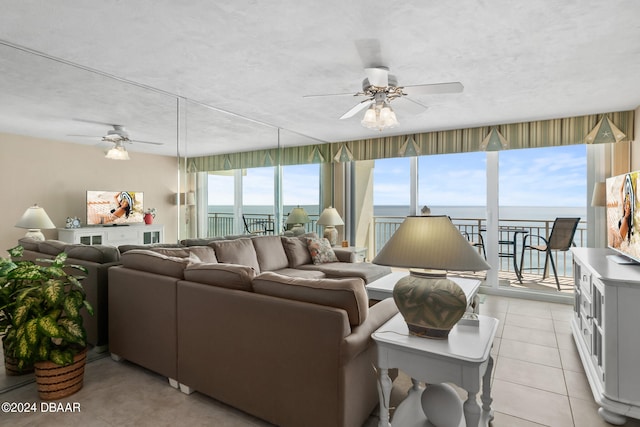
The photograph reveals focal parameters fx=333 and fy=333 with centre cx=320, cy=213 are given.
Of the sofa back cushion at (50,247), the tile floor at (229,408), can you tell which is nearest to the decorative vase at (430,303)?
the tile floor at (229,408)

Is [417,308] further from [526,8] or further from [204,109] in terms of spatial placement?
[204,109]

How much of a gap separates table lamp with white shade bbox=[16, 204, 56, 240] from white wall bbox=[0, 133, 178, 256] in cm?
5

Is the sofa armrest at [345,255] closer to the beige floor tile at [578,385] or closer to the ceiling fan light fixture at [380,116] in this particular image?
the ceiling fan light fixture at [380,116]

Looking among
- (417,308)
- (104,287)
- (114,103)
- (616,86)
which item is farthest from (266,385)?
(616,86)

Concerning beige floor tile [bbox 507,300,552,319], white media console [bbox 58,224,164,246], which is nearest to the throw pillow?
white media console [bbox 58,224,164,246]

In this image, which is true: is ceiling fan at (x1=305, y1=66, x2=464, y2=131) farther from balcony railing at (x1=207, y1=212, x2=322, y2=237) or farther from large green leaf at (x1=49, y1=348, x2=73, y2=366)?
large green leaf at (x1=49, y1=348, x2=73, y2=366)

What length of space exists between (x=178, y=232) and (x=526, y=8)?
3.83 metres

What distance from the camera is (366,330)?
1.68 m

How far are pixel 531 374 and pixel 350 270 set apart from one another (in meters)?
2.00

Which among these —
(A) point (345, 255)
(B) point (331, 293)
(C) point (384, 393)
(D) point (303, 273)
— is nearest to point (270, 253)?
(D) point (303, 273)

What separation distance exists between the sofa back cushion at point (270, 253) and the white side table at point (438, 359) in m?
2.48

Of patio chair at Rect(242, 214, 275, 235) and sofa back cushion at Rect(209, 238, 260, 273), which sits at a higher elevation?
patio chair at Rect(242, 214, 275, 235)

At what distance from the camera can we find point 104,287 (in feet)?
9.12

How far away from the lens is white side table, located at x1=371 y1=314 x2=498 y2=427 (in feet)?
4.44
